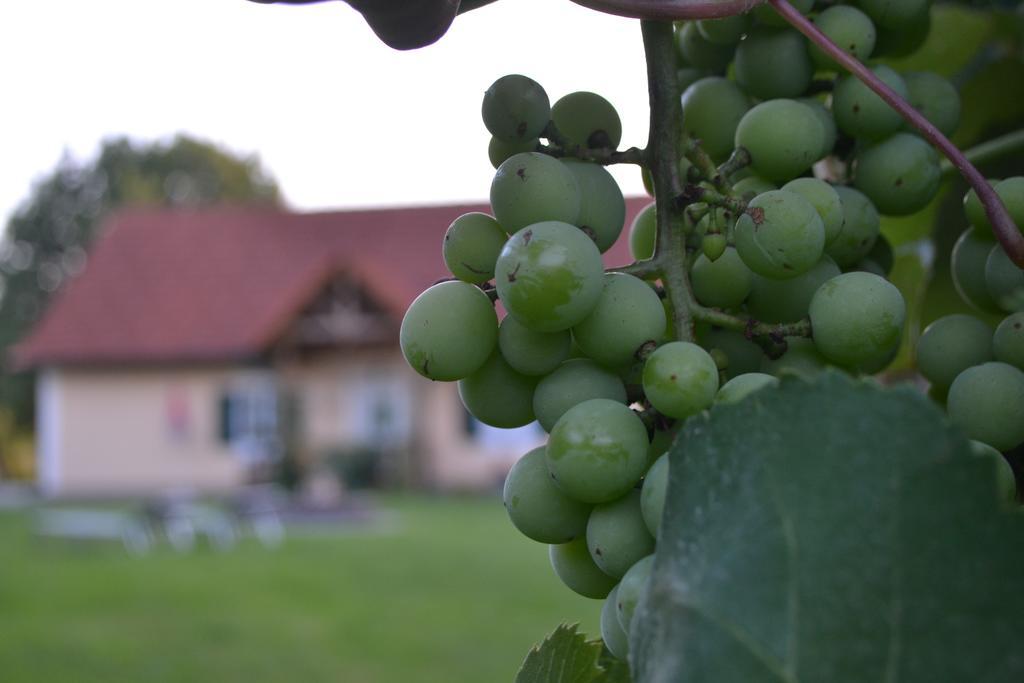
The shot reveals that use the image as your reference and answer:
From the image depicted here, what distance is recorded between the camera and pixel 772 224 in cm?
55

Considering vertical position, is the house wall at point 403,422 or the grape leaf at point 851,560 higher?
the grape leaf at point 851,560

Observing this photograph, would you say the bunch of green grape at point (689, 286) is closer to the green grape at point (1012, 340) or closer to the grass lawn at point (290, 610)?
the green grape at point (1012, 340)

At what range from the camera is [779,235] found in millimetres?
550

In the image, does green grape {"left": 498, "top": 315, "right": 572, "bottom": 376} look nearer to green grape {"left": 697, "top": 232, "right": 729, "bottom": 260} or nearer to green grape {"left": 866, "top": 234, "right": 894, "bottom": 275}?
green grape {"left": 697, "top": 232, "right": 729, "bottom": 260}

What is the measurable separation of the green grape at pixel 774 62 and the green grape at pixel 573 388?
9.1 inches

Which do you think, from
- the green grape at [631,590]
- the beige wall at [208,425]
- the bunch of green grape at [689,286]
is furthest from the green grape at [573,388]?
the beige wall at [208,425]

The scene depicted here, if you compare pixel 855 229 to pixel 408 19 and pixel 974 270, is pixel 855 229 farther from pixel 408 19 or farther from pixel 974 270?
pixel 408 19

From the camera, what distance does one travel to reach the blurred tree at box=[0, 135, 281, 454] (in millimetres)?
25766

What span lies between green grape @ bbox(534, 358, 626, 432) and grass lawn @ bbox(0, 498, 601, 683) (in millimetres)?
4068

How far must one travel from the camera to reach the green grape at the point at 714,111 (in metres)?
0.69

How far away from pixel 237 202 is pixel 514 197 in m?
27.7

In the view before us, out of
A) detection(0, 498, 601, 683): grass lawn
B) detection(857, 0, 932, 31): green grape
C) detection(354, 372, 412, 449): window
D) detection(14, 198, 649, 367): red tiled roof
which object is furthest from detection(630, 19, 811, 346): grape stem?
detection(354, 372, 412, 449): window

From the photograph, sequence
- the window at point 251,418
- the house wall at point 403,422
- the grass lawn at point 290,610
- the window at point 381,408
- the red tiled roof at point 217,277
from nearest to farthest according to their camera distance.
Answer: the grass lawn at point 290,610 < the house wall at point 403,422 < the window at point 381,408 < the window at point 251,418 < the red tiled roof at point 217,277

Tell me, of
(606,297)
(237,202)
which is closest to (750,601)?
(606,297)
